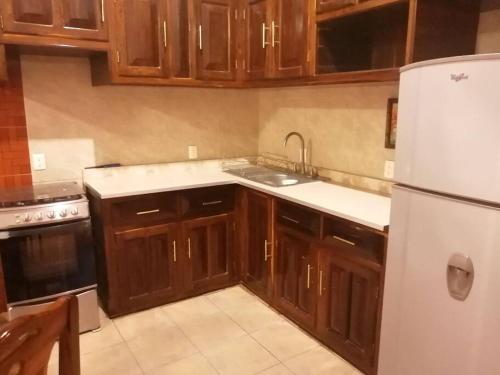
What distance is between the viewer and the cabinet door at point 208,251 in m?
2.80

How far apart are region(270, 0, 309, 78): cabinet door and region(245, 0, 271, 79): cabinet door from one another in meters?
0.08

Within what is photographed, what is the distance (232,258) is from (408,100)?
1866 mm

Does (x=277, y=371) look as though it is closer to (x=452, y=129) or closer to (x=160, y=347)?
(x=160, y=347)

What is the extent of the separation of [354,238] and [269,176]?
1179mm

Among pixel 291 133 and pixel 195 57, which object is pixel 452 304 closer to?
pixel 291 133

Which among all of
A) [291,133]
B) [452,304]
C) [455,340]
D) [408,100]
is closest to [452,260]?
[452,304]

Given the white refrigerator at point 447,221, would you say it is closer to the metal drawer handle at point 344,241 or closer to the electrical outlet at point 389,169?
the metal drawer handle at point 344,241

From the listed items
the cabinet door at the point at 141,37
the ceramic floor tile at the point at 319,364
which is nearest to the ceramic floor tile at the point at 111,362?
the ceramic floor tile at the point at 319,364

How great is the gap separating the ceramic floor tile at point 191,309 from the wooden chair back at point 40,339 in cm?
173

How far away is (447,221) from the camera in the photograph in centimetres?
143

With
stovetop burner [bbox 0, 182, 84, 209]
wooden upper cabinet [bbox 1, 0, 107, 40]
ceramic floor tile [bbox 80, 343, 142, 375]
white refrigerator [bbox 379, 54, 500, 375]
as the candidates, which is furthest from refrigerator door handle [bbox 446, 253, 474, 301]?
wooden upper cabinet [bbox 1, 0, 107, 40]

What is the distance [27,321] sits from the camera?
0.79 metres

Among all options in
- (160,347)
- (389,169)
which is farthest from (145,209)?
(389,169)

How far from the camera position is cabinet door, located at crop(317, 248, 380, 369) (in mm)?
1976
